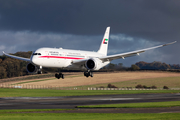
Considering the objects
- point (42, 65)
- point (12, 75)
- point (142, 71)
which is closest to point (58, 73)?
point (42, 65)

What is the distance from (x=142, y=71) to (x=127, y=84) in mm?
21958

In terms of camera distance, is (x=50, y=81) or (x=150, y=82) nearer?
(x=150, y=82)

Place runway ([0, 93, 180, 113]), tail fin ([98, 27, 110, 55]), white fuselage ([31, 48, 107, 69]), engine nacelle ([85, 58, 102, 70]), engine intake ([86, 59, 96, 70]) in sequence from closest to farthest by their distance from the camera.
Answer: runway ([0, 93, 180, 113]) → white fuselage ([31, 48, 107, 69]) → engine nacelle ([85, 58, 102, 70]) → engine intake ([86, 59, 96, 70]) → tail fin ([98, 27, 110, 55])

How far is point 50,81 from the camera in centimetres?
17300

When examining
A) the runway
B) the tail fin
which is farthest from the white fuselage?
the tail fin

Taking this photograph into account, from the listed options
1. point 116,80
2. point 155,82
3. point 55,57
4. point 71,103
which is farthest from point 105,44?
point 155,82

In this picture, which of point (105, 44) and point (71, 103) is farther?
point (105, 44)

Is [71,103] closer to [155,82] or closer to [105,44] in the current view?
[105,44]

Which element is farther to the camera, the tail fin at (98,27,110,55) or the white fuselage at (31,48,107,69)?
the tail fin at (98,27,110,55)

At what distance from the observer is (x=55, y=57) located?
65.2 metres

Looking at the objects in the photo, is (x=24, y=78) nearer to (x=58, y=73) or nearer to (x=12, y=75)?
(x=12, y=75)

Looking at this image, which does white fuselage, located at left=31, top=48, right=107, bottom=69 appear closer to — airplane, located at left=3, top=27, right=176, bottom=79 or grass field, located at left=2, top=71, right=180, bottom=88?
airplane, located at left=3, top=27, right=176, bottom=79

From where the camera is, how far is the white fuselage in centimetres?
6256


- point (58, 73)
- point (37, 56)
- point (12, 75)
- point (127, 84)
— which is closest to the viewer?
point (37, 56)
